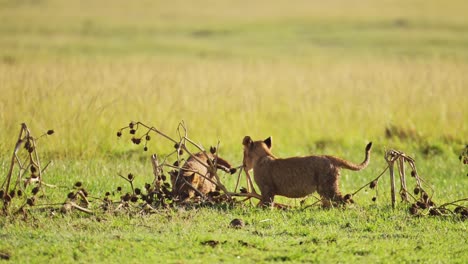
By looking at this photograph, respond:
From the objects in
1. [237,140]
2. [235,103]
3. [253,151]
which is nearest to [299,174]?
[253,151]

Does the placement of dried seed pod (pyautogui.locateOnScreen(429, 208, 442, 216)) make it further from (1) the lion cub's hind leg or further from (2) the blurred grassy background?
(2) the blurred grassy background

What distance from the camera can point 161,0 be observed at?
51781mm

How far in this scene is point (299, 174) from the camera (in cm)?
716

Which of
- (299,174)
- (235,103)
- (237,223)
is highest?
(235,103)

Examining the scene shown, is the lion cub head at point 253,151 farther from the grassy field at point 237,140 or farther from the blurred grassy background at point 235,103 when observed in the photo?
the blurred grassy background at point 235,103

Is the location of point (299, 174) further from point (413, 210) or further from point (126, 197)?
point (126, 197)

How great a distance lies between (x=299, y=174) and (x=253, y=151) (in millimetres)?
532

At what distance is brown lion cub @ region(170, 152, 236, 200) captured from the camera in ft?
24.2

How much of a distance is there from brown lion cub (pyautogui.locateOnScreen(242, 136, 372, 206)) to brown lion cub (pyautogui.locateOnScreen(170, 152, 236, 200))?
0.32m

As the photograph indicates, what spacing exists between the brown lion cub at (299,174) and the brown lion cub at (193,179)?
12.4 inches

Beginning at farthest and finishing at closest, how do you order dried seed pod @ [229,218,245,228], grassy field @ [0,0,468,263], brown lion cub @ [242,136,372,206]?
brown lion cub @ [242,136,372,206]
dried seed pod @ [229,218,245,228]
grassy field @ [0,0,468,263]

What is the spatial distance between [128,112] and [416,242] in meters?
6.86

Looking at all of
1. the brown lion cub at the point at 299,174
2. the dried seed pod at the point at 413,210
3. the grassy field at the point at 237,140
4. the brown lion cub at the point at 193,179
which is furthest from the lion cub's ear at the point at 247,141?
the dried seed pod at the point at 413,210

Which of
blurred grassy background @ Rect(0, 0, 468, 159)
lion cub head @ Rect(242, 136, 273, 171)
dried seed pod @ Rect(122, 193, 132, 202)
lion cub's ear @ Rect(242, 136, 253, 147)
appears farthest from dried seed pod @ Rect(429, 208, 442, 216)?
blurred grassy background @ Rect(0, 0, 468, 159)
